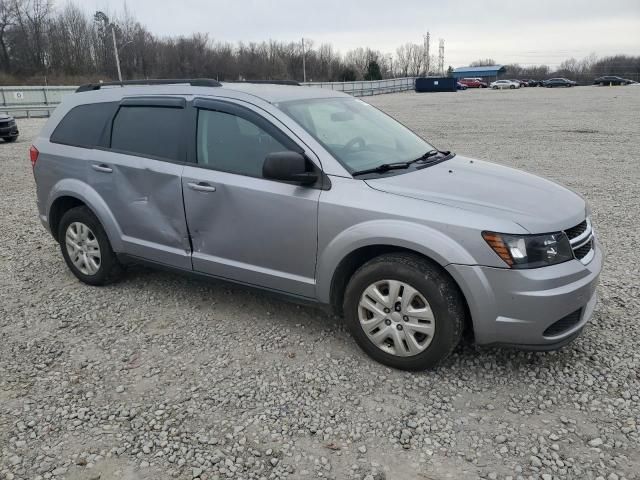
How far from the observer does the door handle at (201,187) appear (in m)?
3.93

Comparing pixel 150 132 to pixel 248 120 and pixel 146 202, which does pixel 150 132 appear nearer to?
pixel 146 202

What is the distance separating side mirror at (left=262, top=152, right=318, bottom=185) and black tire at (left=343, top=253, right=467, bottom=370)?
731 millimetres

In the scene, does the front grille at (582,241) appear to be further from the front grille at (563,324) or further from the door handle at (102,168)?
the door handle at (102,168)

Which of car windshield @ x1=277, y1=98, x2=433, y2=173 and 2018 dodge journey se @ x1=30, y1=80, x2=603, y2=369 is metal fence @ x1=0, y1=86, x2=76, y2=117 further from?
car windshield @ x1=277, y1=98, x2=433, y2=173

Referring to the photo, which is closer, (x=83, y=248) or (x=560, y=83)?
A: (x=83, y=248)

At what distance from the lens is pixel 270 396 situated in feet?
10.7

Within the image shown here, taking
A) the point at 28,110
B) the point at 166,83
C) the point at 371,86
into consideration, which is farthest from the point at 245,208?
the point at 371,86

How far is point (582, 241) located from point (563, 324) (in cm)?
56

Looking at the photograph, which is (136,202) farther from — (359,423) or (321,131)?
(359,423)

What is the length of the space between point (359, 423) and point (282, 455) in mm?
492

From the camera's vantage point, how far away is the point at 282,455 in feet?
9.12

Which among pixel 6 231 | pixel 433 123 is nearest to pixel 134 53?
pixel 433 123

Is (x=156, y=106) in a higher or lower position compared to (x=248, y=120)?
higher

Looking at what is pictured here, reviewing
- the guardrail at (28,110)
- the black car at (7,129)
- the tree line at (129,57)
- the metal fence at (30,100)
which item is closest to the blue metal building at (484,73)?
the tree line at (129,57)
